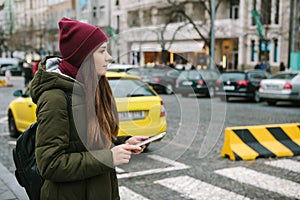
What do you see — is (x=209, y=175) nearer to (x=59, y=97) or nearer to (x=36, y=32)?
(x=59, y=97)

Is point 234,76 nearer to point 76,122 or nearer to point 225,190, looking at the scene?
point 225,190

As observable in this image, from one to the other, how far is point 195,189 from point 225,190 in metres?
0.38

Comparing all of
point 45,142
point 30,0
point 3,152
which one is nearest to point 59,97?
point 45,142

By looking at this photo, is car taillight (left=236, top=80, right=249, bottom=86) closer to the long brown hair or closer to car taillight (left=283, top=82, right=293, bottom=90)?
car taillight (left=283, top=82, right=293, bottom=90)

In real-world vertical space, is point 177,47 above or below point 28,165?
above

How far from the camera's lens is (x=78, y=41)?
208 centimetres

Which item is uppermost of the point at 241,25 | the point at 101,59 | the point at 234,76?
the point at 241,25

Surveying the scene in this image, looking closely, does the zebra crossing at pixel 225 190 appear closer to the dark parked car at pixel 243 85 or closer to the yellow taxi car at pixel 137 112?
the yellow taxi car at pixel 137 112

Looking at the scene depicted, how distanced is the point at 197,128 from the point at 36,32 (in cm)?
6828

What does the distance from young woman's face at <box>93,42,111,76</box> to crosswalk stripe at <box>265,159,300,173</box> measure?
5159 millimetres

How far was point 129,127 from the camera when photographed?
8.82 ft

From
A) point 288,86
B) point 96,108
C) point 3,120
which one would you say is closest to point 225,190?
point 96,108

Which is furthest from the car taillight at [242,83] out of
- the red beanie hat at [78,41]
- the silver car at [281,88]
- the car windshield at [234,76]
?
the red beanie hat at [78,41]

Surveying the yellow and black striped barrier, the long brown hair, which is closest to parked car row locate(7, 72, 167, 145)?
the long brown hair
